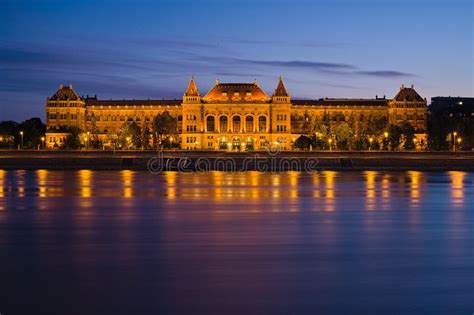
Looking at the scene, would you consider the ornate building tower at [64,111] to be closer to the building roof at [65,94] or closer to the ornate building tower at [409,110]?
the building roof at [65,94]

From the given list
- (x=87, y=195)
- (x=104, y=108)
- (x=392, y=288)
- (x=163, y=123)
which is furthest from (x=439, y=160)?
(x=104, y=108)

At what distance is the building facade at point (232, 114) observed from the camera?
517 ft

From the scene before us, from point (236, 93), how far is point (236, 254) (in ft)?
472

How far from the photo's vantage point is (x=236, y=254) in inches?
788

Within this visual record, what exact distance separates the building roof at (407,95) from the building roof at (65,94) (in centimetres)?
7747

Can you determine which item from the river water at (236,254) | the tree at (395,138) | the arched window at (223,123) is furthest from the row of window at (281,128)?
the river water at (236,254)

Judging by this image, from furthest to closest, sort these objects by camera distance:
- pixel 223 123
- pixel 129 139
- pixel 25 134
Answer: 1. pixel 223 123
2. pixel 25 134
3. pixel 129 139

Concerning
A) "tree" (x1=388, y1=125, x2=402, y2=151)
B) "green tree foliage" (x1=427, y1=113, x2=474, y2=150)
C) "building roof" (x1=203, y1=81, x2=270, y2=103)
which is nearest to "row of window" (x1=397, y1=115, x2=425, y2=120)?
"green tree foliage" (x1=427, y1=113, x2=474, y2=150)

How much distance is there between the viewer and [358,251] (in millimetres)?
20766

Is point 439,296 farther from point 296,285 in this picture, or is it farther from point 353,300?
point 296,285

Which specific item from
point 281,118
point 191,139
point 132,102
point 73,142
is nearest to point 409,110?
point 281,118

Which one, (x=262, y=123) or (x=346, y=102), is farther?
(x=346, y=102)

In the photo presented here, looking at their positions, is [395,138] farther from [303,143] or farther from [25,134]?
[25,134]

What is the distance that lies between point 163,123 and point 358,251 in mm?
132798
